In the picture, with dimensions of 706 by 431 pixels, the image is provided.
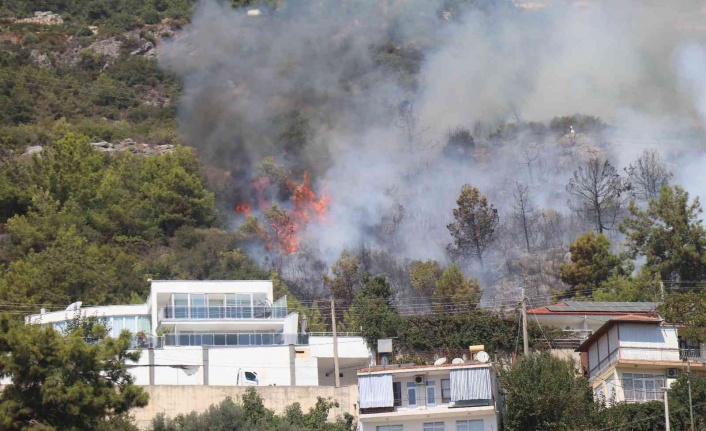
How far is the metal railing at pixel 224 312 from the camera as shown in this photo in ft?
204

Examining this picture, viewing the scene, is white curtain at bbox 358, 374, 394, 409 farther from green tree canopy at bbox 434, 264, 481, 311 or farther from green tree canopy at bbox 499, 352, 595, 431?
green tree canopy at bbox 434, 264, 481, 311

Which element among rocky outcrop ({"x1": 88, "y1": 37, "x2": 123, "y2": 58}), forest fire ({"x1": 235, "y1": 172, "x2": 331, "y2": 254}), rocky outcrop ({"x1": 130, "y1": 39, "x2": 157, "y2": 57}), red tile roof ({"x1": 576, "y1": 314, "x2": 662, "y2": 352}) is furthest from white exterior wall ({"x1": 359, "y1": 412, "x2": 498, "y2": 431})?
rocky outcrop ({"x1": 88, "y1": 37, "x2": 123, "y2": 58})

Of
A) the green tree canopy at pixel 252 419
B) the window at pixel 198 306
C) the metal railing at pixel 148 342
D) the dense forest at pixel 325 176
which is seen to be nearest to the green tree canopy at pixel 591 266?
the dense forest at pixel 325 176

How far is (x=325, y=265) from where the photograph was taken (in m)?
85.7

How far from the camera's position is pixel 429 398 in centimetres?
4838

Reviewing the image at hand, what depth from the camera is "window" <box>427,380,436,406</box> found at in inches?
1900

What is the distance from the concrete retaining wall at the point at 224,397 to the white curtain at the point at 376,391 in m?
4.45

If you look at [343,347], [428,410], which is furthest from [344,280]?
[428,410]

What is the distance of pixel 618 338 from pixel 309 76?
65.6 meters

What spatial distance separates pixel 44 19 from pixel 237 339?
93.3 m

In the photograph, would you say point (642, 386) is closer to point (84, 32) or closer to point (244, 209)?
point (244, 209)

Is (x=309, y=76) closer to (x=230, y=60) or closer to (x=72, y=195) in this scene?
(x=230, y=60)

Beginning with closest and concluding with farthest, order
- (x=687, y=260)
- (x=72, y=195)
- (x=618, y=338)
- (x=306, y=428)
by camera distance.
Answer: (x=306, y=428) → (x=618, y=338) → (x=687, y=260) → (x=72, y=195)

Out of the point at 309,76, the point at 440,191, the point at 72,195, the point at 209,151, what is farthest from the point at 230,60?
the point at 72,195
